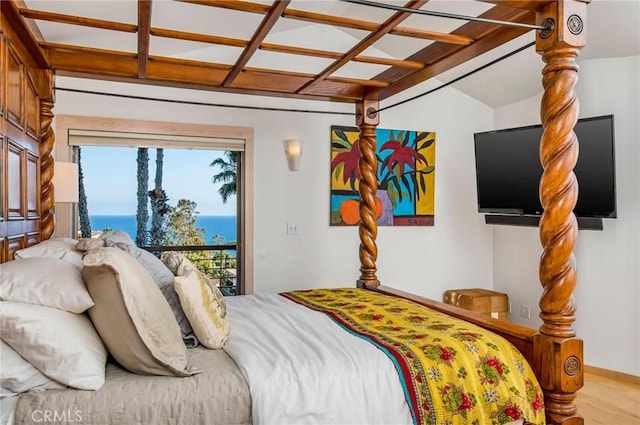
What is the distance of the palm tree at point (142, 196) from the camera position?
15.6 feet

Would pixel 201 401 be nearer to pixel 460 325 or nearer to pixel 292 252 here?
pixel 460 325

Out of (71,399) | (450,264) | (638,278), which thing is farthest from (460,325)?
(450,264)

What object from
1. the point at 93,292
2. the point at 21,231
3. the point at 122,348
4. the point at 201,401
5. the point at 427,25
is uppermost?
the point at 427,25

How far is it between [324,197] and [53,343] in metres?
3.21

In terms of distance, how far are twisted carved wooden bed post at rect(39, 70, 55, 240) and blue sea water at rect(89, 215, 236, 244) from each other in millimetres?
1730

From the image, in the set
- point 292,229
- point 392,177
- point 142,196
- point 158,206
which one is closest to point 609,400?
point 392,177

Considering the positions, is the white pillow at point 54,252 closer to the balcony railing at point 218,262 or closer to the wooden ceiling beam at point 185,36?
the wooden ceiling beam at point 185,36

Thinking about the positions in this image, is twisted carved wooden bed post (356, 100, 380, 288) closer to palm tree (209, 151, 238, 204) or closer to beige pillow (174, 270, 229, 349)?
palm tree (209, 151, 238, 204)

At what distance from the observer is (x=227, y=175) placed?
15.6ft

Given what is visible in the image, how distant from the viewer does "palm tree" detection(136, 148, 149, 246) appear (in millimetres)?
4754

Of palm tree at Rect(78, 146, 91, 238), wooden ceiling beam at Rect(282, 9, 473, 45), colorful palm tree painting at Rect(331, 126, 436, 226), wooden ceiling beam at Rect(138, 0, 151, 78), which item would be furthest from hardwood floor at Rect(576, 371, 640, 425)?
palm tree at Rect(78, 146, 91, 238)

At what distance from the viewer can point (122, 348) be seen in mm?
1647

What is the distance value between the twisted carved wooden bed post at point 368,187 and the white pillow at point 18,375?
2356mm

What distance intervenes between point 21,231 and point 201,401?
140 centimetres
